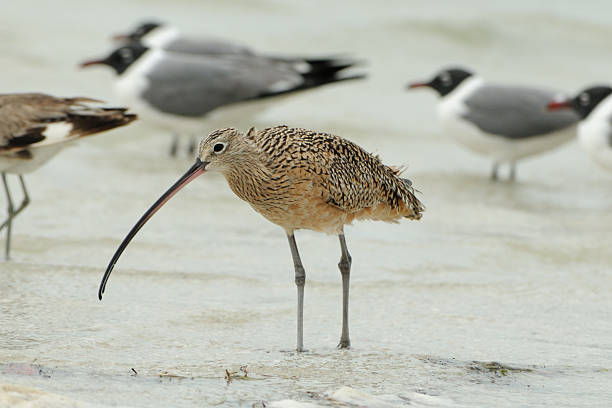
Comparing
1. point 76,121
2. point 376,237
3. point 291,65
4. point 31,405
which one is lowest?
point 31,405

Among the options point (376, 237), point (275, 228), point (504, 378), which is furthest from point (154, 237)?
point (504, 378)

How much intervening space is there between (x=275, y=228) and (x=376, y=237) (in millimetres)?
691

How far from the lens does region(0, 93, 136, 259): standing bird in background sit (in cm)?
605

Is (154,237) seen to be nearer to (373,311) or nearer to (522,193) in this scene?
(373,311)

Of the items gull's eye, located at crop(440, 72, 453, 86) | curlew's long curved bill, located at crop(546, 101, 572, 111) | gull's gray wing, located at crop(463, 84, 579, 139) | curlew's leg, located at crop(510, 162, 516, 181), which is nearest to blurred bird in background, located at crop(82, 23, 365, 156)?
gull's eye, located at crop(440, 72, 453, 86)

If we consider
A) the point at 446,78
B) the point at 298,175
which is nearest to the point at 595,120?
the point at 446,78

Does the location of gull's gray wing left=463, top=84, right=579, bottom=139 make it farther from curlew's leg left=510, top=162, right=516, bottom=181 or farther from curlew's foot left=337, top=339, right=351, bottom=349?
curlew's foot left=337, top=339, right=351, bottom=349

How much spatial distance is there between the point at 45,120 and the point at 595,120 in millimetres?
4668

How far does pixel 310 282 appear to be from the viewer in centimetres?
598

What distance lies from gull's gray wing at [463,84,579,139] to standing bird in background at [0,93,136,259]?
13.2 feet

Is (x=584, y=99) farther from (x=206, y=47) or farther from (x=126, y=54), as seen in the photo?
(x=126, y=54)

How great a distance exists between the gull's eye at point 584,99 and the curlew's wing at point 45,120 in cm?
430

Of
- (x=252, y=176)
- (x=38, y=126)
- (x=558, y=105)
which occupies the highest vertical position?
(x=558, y=105)

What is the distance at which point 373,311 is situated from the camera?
539cm
